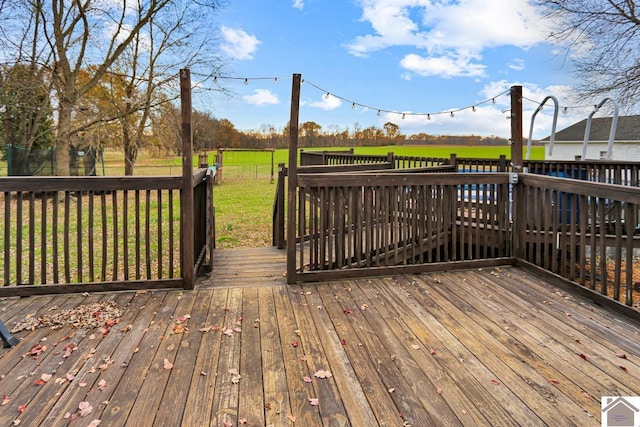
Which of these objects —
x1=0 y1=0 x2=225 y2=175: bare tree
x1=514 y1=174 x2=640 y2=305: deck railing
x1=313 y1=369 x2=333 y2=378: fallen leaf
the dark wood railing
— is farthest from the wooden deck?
x1=0 y1=0 x2=225 y2=175: bare tree

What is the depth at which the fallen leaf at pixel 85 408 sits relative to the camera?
5.40 ft

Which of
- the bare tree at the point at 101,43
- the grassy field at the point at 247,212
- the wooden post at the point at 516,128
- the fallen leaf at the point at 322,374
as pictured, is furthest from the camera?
the bare tree at the point at 101,43

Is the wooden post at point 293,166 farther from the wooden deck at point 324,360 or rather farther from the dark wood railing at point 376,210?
the wooden deck at point 324,360

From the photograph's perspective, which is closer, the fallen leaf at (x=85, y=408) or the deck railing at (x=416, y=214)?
the fallen leaf at (x=85, y=408)

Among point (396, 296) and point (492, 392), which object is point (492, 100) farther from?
point (492, 392)

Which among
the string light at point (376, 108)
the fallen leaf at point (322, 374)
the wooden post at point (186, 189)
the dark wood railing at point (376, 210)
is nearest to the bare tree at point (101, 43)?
the string light at point (376, 108)

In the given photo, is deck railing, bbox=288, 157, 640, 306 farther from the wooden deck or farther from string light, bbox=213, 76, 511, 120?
string light, bbox=213, 76, 511, 120

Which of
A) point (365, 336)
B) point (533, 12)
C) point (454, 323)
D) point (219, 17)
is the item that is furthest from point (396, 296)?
point (219, 17)

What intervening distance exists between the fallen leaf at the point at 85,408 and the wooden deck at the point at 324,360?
14mm

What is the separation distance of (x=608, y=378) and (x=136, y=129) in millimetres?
15071

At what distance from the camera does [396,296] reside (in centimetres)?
312

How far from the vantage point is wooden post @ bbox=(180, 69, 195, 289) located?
3105 millimetres

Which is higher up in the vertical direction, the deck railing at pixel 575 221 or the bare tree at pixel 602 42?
the bare tree at pixel 602 42

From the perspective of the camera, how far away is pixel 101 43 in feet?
41.4
